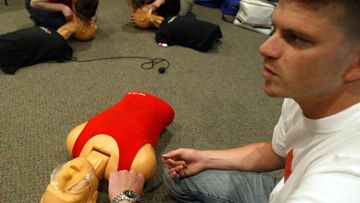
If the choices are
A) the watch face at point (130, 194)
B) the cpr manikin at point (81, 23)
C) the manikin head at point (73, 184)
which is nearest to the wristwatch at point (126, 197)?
the watch face at point (130, 194)

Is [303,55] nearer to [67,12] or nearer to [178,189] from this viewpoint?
[178,189]

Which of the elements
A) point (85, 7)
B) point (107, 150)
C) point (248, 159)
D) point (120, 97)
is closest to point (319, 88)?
point (248, 159)

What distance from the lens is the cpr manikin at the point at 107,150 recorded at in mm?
1104

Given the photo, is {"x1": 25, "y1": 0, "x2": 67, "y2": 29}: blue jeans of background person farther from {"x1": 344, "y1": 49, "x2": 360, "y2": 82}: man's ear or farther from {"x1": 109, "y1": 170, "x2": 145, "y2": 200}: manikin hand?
{"x1": 344, "y1": 49, "x2": 360, "y2": 82}: man's ear

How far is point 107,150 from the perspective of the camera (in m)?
1.25

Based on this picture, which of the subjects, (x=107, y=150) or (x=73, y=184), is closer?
(x=73, y=184)

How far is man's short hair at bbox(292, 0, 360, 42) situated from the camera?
0.57m

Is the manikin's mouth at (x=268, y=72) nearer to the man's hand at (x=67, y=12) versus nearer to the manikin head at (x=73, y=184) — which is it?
the manikin head at (x=73, y=184)

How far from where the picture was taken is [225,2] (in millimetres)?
3066

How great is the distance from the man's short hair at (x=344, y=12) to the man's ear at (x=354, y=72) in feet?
0.17

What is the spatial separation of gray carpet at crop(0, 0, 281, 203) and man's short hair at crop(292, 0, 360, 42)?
3.14ft

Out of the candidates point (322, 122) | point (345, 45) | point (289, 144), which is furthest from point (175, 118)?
point (345, 45)

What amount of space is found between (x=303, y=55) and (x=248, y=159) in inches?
21.6

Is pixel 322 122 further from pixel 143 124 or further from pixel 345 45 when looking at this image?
pixel 143 124
